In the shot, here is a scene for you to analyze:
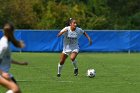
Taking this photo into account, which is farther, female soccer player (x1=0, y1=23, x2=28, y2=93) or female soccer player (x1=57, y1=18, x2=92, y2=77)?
female soccer player (x1=57, y1=18, x2=92, y2=77)

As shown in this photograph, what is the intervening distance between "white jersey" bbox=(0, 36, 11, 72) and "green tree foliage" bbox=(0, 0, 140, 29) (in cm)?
3734

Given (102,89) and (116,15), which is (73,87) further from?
(116,15)

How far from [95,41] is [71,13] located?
15.8 meters

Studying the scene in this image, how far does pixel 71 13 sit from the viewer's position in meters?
57.6

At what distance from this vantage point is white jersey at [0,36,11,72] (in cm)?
1087

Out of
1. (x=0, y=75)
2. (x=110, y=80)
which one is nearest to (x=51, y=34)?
(x=110, y=80)

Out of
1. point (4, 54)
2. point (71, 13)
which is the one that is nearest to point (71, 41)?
point (4, 54)

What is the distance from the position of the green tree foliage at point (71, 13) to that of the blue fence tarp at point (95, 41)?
262 inches

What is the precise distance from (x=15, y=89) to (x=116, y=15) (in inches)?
2296

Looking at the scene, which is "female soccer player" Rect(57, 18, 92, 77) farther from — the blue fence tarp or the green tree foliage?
the green tree foliage

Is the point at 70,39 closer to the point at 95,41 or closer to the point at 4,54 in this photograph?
the point at 4,54

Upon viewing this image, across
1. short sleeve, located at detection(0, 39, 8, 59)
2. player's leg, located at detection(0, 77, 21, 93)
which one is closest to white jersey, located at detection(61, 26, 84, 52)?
short sleeve, located at detection(0, 39, 8, 59)

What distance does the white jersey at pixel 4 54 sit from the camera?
1087cm

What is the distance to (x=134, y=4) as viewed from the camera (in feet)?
232
